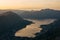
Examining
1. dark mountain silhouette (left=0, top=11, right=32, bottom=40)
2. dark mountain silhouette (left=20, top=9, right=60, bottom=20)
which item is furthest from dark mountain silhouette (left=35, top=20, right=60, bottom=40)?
dark mountain silhouette (left=20, top=9, right=60, bottom=20)

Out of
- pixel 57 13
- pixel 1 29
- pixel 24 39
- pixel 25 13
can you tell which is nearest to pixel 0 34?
pixel 1 29

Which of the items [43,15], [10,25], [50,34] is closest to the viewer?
[50,34]

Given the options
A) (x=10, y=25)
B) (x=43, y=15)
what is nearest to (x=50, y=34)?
(x=10, y=25)

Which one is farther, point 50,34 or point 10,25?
point 10,25

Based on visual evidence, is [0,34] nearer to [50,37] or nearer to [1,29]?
[1,29]

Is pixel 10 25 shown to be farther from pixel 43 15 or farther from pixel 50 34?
pixel 43 15

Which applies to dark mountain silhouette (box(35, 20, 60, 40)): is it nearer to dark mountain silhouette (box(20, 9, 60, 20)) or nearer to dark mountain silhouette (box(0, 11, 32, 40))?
dark mountain silhouette (box(0, 11, 32, 40))

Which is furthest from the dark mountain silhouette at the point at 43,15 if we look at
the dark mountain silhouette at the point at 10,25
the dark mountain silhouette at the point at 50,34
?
the dark mountain silhouette at the point at 50,34

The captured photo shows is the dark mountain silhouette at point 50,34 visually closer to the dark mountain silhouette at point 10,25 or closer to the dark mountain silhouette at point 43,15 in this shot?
the dark mountain silhouette at point 10,25

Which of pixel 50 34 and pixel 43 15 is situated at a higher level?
pixel 43 15
